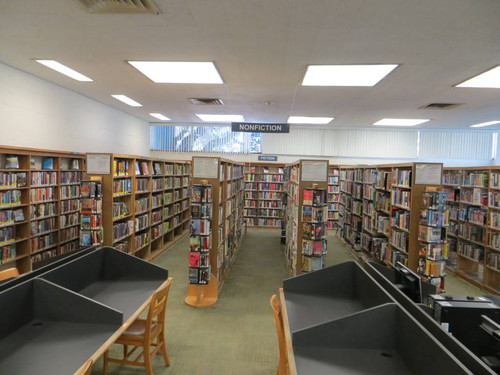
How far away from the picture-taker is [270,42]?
346 cm

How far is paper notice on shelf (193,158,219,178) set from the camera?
4.49 metres

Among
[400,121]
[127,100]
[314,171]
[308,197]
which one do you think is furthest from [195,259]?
[400,121]

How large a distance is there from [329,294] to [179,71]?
3952mm

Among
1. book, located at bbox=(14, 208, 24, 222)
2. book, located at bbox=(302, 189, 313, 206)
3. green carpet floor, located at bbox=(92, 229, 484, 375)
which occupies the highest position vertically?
book, located at bbox=(302, 189, 313, 206)

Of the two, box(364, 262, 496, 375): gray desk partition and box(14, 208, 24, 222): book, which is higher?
box(14, 208, 24, 222): book

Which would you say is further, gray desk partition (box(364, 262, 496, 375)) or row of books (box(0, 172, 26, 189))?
row of books (box(0, 172, 26, 189))

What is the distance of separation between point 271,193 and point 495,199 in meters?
6.27

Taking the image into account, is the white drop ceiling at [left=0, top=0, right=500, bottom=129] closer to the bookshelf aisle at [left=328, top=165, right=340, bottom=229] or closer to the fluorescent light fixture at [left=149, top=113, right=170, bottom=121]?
the fluorescent light fixture at [left=149, top=113, right=170, bottom=121]

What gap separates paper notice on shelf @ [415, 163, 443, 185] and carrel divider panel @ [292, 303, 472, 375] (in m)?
3.28

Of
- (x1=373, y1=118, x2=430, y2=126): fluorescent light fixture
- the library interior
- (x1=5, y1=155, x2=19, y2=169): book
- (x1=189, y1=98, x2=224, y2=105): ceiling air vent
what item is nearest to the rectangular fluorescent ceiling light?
the library interior

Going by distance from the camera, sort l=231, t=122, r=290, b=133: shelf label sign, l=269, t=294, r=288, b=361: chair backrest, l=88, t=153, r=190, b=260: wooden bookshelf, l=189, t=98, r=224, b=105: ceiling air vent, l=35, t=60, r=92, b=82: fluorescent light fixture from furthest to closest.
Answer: l=189, t=98, r=224, b=105: ceiling air vent, l=231, t=122, r=290, b=133: shelf label sign, l=88, t=153, r=190, b=260: wooden bookshelf, l=35, t=60, r=92, b=82: fluorescent light fixture, l=269, t=294, r=288, b=361: chair backrest

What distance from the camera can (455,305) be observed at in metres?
1.97

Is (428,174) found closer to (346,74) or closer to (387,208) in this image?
(387,208)

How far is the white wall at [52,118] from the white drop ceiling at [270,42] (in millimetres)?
275
